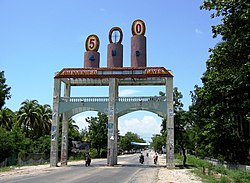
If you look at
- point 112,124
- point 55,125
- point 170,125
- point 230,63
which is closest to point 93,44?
point 112,124

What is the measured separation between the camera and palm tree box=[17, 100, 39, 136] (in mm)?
49562

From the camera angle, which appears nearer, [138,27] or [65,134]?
[65,134]

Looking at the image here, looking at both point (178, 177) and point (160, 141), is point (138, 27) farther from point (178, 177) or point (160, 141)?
point (160, 141)

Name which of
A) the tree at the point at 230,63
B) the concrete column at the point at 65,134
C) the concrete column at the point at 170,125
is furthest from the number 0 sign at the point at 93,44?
the tree at the point at 230,63

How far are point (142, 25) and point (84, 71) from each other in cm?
832

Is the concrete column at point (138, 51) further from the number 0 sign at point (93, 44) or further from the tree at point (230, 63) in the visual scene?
the tree at point (230, 63)

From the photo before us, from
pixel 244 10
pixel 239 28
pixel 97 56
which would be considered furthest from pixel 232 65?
pixel 97 56

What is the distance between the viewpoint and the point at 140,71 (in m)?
31.7

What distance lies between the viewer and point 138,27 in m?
34.7

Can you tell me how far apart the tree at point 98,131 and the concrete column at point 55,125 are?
23.3 m

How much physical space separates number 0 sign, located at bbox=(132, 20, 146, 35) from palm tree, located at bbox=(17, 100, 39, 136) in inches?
933

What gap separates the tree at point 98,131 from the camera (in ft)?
182

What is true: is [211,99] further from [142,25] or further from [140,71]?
[142,25]

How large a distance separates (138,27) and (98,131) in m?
26.1
